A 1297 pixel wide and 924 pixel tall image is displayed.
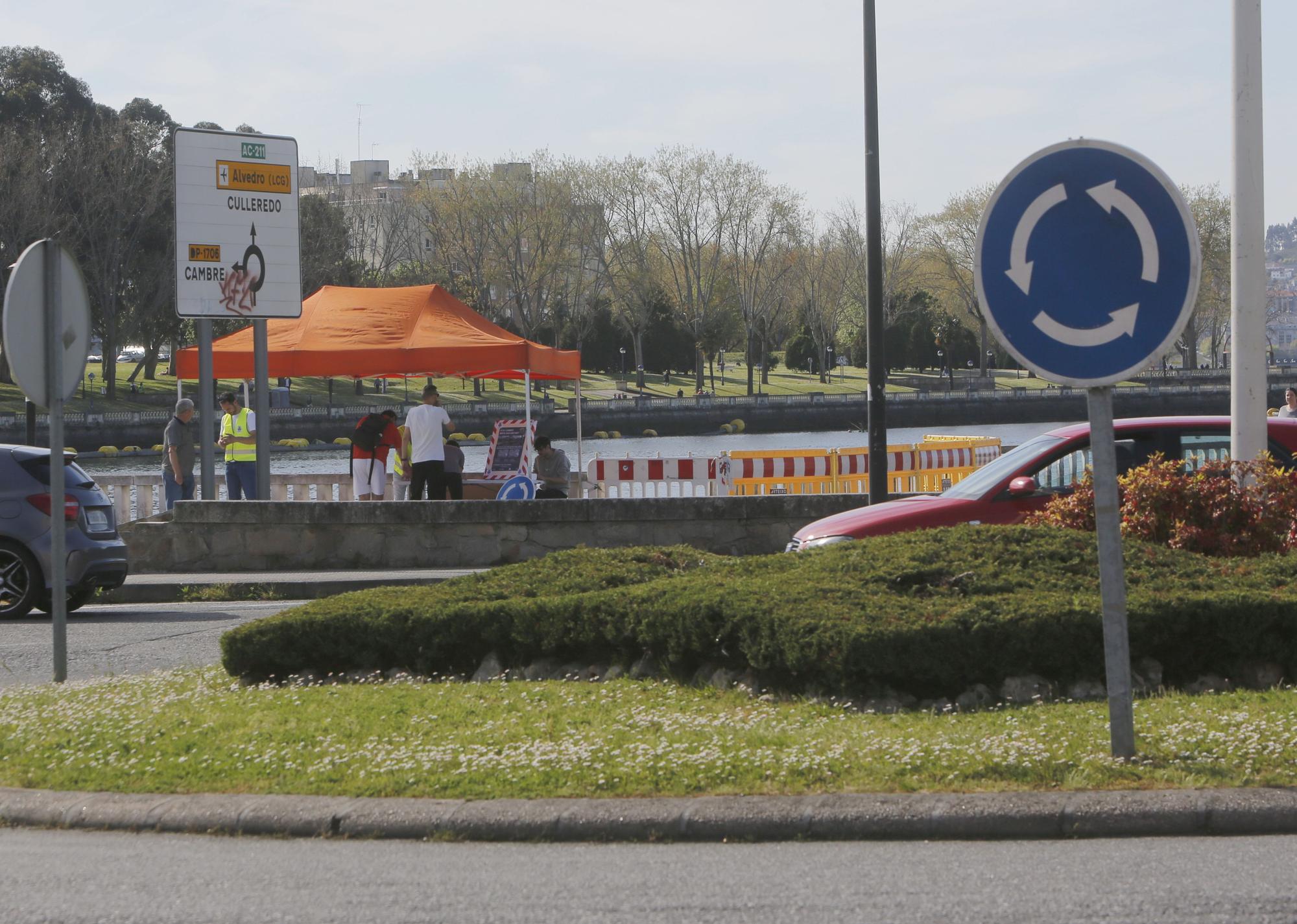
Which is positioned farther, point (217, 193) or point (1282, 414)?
point (1282, 414)

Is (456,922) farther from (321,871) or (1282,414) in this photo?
(1282,414)

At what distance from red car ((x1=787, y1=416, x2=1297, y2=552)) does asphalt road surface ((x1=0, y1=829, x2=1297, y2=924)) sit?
20.4ft

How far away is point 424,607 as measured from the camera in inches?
323

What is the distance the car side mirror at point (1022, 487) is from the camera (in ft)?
36.8

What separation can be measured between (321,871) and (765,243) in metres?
91.0

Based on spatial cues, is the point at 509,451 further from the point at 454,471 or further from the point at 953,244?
the point at 953,244

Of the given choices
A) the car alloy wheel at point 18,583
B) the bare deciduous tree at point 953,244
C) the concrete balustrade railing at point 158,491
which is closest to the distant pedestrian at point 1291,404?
the concrete balustrade railing at point 158,491

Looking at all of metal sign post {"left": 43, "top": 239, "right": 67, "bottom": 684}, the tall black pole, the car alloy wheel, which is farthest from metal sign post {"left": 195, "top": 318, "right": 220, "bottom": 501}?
metal sign post {"left": 43, "top": 239, "right": 67, "bottom": 684}

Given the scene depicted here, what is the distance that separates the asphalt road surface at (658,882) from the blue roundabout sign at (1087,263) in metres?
1.70

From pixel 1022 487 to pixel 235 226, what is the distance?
11.7 m

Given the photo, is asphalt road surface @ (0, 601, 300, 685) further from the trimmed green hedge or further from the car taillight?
the trimmed green hedge

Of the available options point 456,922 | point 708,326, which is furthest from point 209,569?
point 708,326

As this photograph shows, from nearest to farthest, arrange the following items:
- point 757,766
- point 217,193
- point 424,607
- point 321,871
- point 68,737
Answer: point 321,871
point 757,766
point 68,737
point 424,607
point 217,193

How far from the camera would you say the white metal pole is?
32.8 feet
